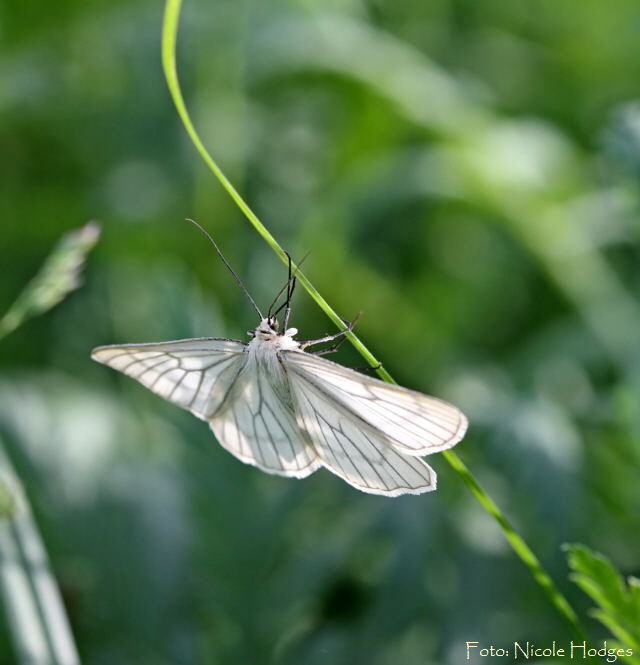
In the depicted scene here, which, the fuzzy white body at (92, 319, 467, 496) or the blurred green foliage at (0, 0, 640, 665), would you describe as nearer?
the fuzzy white body at (92, 319, 467, 496)

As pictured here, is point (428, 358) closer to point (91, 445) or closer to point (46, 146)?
point (91, 445)

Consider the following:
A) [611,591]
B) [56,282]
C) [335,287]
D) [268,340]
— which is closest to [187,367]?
[268,340]

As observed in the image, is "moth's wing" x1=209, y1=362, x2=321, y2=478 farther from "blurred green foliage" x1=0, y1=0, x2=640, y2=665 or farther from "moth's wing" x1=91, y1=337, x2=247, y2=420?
"blurred green foliage" x1=0, y1=0, x2=640, y2=665

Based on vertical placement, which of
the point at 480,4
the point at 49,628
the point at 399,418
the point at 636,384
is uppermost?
the point at 480,4

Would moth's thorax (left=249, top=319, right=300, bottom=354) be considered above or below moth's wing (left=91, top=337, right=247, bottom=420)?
above

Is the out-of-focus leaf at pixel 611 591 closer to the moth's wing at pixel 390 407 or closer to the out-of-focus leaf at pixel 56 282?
the moth's wing at pixel 390 407

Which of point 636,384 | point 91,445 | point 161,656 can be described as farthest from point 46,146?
point 636,384

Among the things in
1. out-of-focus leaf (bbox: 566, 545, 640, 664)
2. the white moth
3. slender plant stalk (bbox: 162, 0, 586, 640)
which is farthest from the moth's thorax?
out-of-focus leaf (bbox: 566, 545, 640, 664)

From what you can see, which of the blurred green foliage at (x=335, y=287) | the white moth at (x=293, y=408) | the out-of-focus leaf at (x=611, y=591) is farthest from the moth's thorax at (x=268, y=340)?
the out-of-focus leaf at (x=611, y=591)
